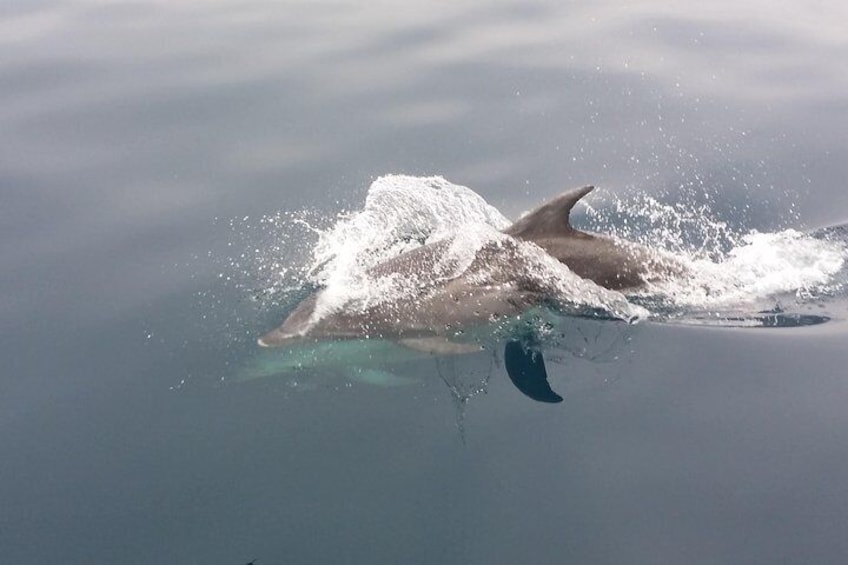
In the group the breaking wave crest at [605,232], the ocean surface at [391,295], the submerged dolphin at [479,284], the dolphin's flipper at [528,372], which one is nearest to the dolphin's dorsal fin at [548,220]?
the submerged dolphin at [479,284]

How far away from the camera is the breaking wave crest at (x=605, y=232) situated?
10625mm

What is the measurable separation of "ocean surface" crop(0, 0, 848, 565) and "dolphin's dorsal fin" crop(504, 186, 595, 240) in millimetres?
535

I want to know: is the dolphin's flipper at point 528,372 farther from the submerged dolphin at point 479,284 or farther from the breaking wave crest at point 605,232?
the breaking wave crest at point 605,232

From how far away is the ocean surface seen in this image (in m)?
7.57

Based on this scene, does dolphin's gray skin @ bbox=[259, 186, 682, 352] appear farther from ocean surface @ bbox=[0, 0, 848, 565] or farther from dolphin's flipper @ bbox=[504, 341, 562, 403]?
dolphin's flipper @ bbox=[504, 341, 562, 403]

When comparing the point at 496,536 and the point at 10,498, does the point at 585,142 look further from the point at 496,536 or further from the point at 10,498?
the point at 10,498

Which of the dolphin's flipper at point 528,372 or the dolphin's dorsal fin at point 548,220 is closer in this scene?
the dolphin's flipper at point 528,372

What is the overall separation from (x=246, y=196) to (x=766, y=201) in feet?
26.9

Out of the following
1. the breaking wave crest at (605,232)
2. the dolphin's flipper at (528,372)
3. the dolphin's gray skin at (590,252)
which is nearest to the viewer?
the dolphin's flipper at (528,372)

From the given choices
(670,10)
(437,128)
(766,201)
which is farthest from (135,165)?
(670,10)

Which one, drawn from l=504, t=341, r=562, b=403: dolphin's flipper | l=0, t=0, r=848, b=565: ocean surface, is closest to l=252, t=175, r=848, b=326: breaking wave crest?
l=0, t=0, r=848, b=565: ocean surface

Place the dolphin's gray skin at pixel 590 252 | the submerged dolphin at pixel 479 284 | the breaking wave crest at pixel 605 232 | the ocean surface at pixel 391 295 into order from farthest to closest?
the breaking wave crest at pixel 605 232 → the dolphin's gray skin at pixel 590 252 → the submerged dolphin at pixel 479 284 → the ocean surface at pixel 391 295

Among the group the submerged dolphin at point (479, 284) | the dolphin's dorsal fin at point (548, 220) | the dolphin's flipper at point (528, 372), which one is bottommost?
the dolphin's flipper at point (528, 372)

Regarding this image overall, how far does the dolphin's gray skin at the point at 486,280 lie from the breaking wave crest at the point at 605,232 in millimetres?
97
